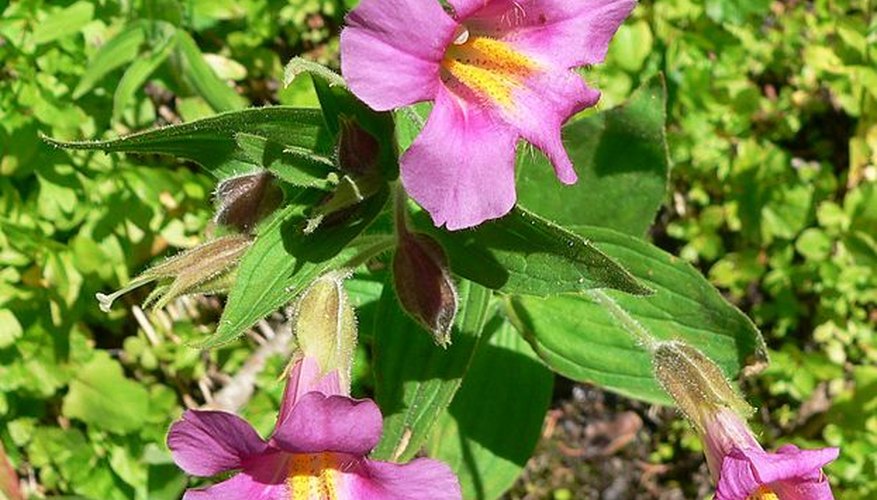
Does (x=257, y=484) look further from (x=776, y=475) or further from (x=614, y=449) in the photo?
(x=614, y=449)

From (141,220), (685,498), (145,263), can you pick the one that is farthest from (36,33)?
(685,498)

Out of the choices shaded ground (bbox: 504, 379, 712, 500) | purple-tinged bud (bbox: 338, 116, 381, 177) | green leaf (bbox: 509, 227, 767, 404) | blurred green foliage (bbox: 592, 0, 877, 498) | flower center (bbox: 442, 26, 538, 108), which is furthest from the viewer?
shaded ground (bbox: 504, 379, 712, 500)

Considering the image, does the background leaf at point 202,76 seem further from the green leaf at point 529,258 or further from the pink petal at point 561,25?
the pink petal at point 561,25

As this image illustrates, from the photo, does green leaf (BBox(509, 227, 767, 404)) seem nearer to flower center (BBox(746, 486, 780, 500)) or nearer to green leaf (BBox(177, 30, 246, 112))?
flower center (BBox(746, 486, 780, 500))

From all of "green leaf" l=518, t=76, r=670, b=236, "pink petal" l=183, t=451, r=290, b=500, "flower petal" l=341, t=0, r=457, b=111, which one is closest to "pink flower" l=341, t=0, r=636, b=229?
"flower petal" l=341, t=0, r=457, b=111

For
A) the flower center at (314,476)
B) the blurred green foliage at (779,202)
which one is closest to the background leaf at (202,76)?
the blurred green foliage at (779,202)
